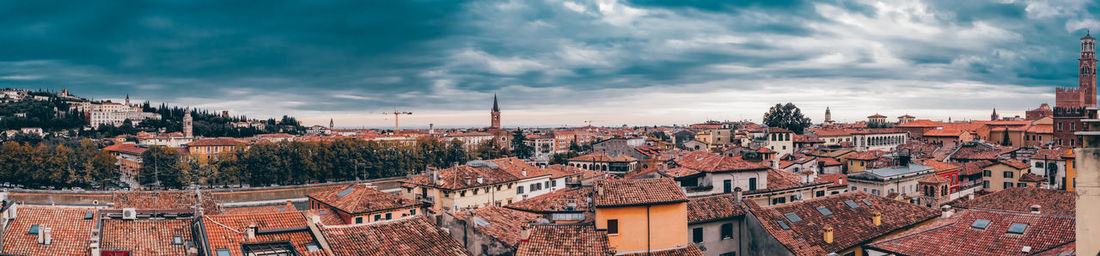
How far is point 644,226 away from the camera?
19.6 m

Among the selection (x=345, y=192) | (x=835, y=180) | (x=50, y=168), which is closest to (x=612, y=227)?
(x=345, y=192)

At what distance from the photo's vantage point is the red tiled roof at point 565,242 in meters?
17.3

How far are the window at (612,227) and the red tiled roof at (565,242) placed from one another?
40.9 inches

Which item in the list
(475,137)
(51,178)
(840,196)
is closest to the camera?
(840,196)

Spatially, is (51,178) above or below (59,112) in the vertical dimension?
below

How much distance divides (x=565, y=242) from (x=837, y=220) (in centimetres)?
1407

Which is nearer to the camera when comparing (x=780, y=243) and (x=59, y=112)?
(x=780, y=243)

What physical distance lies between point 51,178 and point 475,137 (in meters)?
112

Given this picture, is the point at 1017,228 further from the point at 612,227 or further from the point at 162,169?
the point at 162,169

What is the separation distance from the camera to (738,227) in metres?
24.2

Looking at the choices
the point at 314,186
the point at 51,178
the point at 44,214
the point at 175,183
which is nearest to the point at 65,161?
the point at 51,178

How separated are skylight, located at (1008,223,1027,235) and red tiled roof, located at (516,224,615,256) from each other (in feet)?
39.6

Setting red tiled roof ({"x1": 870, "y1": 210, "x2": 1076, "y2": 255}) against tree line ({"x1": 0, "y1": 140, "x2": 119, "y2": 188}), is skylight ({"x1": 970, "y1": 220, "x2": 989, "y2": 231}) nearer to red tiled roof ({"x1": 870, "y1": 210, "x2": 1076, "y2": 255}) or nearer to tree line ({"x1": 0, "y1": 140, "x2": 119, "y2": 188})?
red tiled roof ({"x1": 870, "y1": 210, "x2": 1076, "y2": 255})

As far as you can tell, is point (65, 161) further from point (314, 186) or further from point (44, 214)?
point (44, 214)
